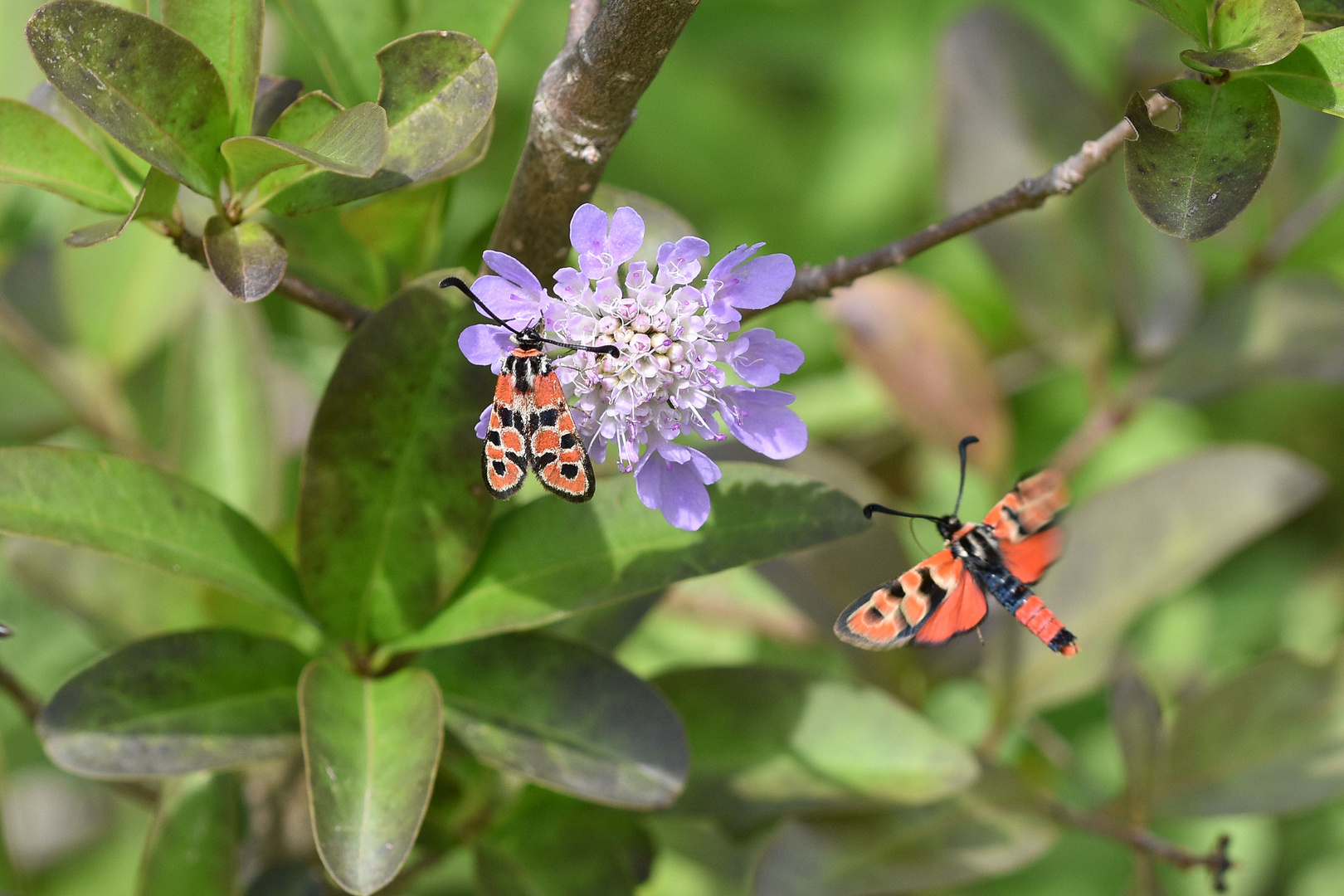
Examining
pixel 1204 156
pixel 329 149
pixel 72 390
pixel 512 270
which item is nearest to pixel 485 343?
pixel 512 270

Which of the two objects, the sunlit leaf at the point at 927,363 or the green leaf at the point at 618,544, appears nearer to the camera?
the green leaf at the point at 618,544

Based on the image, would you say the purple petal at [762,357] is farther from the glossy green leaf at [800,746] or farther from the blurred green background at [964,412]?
the glossy green leaf at [800,746]

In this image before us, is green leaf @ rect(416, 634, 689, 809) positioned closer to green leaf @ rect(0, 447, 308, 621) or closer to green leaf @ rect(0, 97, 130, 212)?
green leaf @ rect(0, 447, 308, 621)

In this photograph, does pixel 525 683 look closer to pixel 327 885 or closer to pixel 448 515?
pixel 448 515

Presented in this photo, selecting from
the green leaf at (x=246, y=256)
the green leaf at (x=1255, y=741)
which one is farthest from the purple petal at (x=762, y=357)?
the green leaf at (x=1255, y=741)

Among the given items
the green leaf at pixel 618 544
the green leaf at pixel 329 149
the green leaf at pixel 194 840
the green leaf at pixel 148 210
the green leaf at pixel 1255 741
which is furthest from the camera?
the green leaf at pixel 1255 741

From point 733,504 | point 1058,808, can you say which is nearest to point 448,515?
point 733,504
